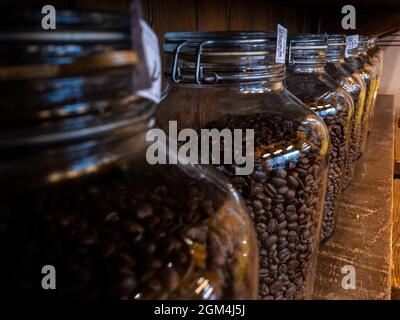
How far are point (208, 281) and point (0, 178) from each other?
0.16 meters

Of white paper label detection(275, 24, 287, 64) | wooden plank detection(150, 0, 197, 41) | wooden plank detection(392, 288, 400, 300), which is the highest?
wooden plank detection(150, 0, 197, 41)

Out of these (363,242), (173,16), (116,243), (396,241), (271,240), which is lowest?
(396,241)

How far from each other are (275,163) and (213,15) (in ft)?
2.03

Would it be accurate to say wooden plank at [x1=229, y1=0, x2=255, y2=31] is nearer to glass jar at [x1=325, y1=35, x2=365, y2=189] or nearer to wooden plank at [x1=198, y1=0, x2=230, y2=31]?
wooden plank at [x1=198, y1=0, x2=230, y2=31]

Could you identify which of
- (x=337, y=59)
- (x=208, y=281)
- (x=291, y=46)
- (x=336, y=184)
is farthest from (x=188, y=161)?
(x=337, y=59)

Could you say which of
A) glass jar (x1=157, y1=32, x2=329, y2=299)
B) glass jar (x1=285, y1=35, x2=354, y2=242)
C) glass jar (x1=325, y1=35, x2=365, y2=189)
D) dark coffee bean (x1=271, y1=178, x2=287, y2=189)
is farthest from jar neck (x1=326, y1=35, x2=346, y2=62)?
dark coffee bean (x1=271, y1=178, x2=287, y2=189)

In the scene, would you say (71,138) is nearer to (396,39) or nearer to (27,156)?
(27,156)

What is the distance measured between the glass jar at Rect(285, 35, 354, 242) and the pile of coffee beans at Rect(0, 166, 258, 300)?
48cm

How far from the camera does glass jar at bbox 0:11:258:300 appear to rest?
0.65 ft

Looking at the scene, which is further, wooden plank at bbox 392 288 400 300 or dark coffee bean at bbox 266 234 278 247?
wooden plank at bbox 392 288 400 300

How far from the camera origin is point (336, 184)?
839mm

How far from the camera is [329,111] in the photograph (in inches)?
29.7

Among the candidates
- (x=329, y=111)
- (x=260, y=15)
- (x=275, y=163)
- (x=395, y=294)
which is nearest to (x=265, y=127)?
(x=275, y=163)

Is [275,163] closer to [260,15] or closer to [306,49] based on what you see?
[306,49]
